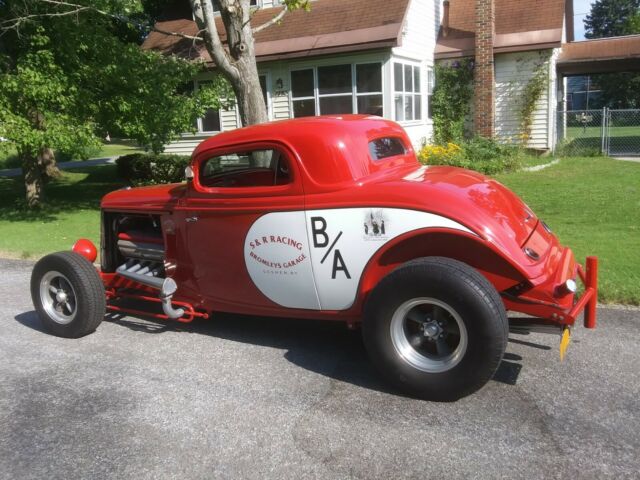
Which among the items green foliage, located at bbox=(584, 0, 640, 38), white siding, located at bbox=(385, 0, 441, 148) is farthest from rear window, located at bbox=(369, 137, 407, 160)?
green foliage, located at bbox=(584, 0, 640, 38)

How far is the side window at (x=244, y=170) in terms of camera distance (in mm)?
4730

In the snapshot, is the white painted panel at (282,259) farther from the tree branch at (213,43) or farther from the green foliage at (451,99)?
the green foliage at (451,99)

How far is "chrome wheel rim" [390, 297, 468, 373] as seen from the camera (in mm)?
3689

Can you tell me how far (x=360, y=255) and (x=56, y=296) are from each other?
2.98m

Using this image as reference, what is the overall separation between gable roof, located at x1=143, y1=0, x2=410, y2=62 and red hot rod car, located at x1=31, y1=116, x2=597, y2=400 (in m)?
10.5

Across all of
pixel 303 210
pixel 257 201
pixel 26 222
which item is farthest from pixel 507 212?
pixel 26 222

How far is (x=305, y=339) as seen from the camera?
4887 millimetres

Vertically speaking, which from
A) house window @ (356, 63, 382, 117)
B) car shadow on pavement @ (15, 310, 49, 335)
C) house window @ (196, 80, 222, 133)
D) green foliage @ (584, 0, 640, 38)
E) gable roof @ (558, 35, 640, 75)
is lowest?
car shadow on pavement @ (15, 310, 49, 335)

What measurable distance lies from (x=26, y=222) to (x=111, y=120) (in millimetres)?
2636

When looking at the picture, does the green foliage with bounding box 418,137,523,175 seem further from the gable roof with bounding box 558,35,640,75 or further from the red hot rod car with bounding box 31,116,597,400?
the red hot rod car with bounding box 31,116,597,400

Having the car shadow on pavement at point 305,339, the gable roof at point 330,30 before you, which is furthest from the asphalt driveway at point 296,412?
the gable roof at point 330,30

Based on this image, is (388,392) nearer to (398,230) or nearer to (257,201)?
(398,230)

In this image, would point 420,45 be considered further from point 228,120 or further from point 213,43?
point 213,43

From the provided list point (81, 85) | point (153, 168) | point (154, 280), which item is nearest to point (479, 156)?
point (153, 168)
